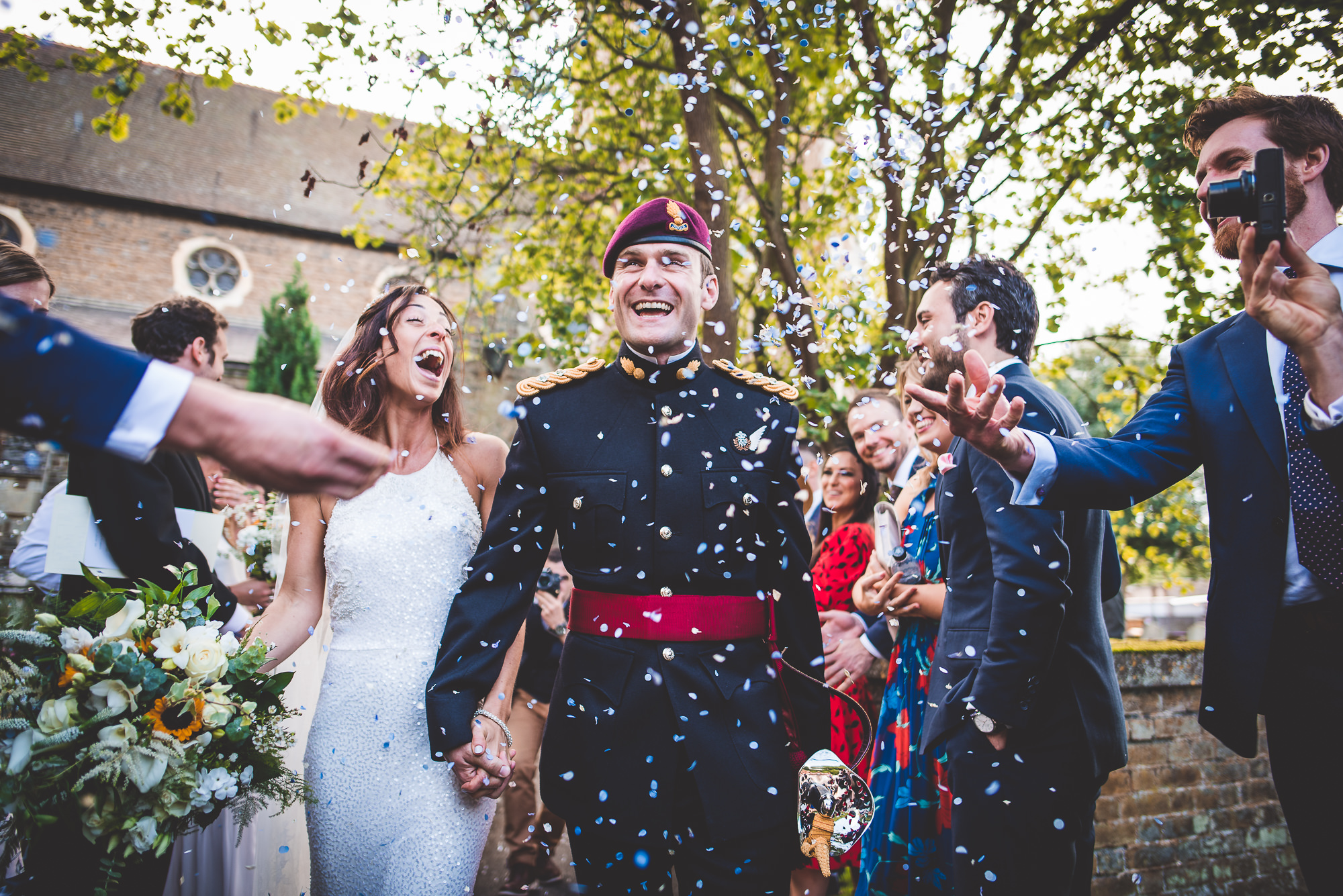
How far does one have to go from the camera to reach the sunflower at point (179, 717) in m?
2.10

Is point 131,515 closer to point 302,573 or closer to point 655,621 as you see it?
point 302,573

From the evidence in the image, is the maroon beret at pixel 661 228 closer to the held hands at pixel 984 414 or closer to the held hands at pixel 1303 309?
the held hands at pixel 984 414

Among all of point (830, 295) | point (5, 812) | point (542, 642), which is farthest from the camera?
point (830, 295)

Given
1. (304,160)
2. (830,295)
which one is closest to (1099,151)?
(830,295)

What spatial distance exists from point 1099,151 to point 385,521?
5.54 m

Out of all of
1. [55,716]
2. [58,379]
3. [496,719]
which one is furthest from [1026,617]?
[55,716]

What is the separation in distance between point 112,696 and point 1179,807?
484 centimetres

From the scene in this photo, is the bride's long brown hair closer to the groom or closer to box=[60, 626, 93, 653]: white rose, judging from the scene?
the groom

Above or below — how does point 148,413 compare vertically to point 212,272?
below

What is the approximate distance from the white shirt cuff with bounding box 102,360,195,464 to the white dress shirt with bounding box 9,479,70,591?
2.50m

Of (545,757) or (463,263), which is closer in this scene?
(545,757)

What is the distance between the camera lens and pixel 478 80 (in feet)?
17.7

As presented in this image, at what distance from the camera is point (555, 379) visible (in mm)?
2527

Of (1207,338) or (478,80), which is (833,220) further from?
(1207,338)
